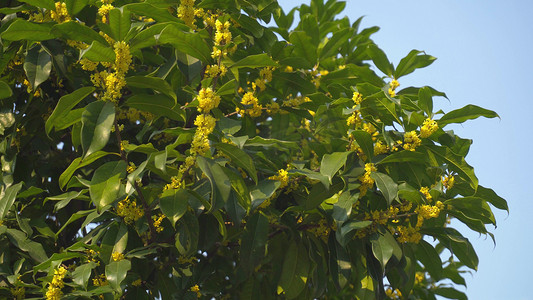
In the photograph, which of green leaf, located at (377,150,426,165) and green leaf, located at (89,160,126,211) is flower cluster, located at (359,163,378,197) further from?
green leaf, located at (89,160,126,211)

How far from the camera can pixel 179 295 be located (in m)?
2.64

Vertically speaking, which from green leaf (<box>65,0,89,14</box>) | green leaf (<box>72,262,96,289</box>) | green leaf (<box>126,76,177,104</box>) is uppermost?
green leaf (<box>65,0,89,14</box>)

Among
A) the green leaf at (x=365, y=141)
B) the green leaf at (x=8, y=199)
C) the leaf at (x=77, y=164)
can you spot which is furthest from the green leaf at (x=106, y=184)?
the green leaf at (x=365, y=141)

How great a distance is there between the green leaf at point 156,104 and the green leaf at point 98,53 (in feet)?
0.68

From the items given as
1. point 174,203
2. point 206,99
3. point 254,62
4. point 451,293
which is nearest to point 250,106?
point 254,62

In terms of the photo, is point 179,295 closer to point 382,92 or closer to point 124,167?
point 124,167

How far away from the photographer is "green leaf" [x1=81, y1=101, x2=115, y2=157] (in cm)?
210

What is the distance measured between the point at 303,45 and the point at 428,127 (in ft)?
3.21

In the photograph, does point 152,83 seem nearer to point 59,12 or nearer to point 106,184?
point 106,184

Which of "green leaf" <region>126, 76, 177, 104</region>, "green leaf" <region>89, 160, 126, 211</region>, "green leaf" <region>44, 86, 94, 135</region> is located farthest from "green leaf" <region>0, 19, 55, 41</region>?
"green leaf" <region>89, 160, 126, 211</region>

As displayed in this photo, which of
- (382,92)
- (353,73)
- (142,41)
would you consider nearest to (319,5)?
(353,73)

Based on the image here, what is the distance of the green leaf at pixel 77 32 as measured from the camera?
225cm

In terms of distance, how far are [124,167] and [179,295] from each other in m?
0.70

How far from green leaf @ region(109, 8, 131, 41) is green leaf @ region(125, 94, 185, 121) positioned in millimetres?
238
